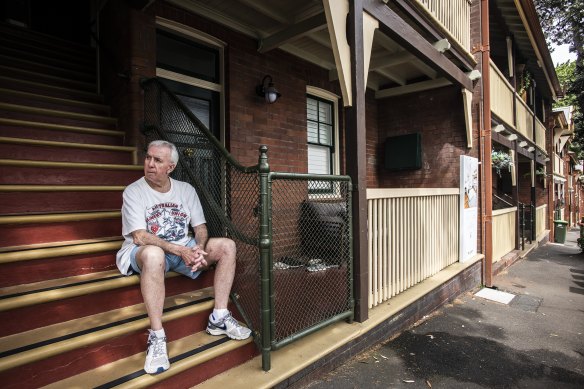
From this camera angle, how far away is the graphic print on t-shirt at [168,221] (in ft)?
7.51

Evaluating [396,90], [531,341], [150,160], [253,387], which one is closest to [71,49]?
[150,160]

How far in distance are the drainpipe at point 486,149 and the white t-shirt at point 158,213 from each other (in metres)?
4.83

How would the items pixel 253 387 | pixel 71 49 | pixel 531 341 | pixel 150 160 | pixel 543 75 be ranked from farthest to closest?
pixel 543 75
pixel 71 49
pixel 531 341
pixel 150 160
pixel 253 387

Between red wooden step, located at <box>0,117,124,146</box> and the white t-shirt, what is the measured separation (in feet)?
4.77

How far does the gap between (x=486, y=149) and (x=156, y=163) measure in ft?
16.8

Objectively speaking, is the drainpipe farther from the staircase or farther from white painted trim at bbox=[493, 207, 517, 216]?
the staircase

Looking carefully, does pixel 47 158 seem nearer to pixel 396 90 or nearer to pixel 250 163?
pixel 250 163

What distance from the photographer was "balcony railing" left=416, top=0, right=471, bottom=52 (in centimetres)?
420

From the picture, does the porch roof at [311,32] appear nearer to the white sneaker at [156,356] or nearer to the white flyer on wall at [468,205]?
the white flyer on wall at [468,205]

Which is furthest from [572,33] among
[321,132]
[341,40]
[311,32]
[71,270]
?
[71,270]

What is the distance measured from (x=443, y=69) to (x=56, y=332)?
199 inches

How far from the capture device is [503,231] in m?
6.68

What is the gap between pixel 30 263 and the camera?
2.03m

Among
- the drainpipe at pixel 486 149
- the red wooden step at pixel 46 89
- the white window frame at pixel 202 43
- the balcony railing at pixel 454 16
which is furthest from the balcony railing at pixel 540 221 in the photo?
the red wooden step at pixel 46 89
